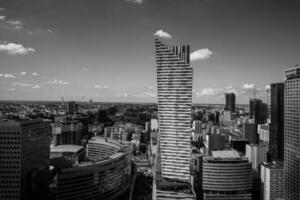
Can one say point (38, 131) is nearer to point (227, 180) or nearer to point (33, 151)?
point (33, 151)

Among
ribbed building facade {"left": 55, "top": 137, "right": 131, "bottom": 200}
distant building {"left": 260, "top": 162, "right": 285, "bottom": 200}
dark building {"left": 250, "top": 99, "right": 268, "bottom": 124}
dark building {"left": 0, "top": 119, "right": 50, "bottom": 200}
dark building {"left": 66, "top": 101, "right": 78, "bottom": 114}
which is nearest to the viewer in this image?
dark building {"left": 0, "top": 119, "right": 50, "bottom": 200}

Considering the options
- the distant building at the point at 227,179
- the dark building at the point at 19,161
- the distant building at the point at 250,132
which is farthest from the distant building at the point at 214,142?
the dark building at the point at 19,161

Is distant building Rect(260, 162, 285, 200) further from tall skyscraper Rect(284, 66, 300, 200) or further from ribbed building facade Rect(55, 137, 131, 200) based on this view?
ribbed building facade Rect(55, 137, 131, 200)

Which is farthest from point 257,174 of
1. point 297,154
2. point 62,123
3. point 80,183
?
point 62,123

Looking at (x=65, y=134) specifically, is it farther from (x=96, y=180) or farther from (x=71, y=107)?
(x=96, y=180)

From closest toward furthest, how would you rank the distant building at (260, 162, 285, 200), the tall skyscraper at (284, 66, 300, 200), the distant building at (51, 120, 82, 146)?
the tall skyscraper at (284, 66, 300, 200) → the distant building at (260, 162, 285, 200) → the distant building at (51, 120, 82, 146)

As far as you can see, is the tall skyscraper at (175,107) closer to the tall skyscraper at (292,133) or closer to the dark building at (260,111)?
the tall skyscraper at (292,133)

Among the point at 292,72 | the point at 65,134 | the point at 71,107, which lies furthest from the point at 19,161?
the point at 71,107

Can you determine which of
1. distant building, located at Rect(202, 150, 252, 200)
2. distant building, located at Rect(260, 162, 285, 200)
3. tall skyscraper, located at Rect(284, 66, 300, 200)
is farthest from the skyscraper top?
distant building, located at Rect(260, 162, 285, 200)
